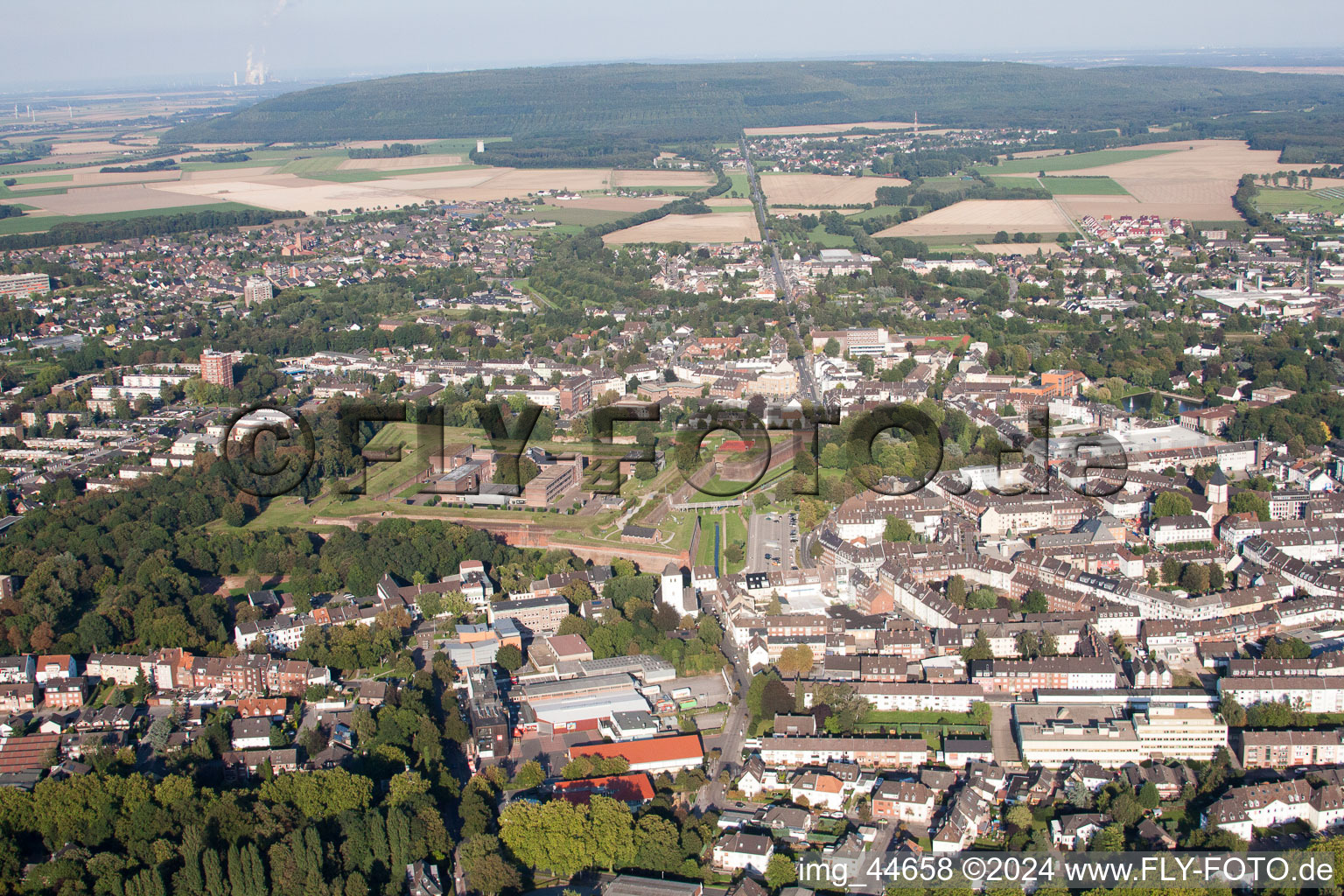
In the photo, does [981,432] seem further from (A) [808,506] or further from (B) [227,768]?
(B) [227,768]

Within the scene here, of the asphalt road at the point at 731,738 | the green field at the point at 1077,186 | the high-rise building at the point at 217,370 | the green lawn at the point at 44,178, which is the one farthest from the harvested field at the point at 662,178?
the asphalt road at the point at 731,738

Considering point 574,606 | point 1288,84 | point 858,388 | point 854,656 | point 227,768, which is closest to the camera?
point 227,768

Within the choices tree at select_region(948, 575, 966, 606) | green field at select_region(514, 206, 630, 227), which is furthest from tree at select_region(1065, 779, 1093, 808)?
green field at select_region(514, 206, 630, 227)

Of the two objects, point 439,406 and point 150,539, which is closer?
point 150,539

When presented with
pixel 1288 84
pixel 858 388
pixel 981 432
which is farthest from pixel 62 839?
pixel 1288 84

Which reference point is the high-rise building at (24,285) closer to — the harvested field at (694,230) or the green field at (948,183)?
the harvested field at (694,230)

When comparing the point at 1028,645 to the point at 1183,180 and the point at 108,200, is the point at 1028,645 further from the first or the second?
the point at 108,200
